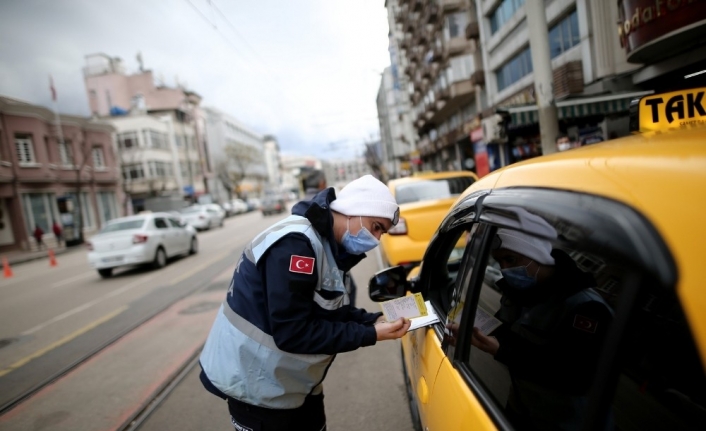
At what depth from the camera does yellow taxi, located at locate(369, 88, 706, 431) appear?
0.68 metres

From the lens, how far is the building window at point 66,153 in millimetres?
29141

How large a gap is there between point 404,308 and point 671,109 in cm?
134

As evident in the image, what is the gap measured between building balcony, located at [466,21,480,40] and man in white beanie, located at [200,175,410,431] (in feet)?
77.3

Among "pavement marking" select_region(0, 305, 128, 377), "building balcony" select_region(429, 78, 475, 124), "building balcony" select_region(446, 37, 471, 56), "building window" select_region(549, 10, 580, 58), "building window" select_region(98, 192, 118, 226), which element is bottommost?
"pavement marking" select_region(0, 305, 128, 377)

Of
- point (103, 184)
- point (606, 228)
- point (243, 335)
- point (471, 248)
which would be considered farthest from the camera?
point (103, 184)

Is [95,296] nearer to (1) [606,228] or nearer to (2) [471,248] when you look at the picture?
(2) [471,248]

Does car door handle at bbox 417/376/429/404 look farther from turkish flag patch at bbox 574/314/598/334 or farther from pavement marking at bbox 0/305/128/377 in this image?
pavement marking at bbox 0/305/128/377

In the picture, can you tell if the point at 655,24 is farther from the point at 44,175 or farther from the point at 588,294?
the point at 44,175

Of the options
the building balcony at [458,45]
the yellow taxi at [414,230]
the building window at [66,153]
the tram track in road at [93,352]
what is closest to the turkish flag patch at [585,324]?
the yellow taxi at [414,230]

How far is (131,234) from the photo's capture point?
10.5 meters

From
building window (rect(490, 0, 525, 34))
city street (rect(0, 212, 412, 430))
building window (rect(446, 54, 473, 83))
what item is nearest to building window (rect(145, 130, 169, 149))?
building window (rect(446, 54, 473, 83))

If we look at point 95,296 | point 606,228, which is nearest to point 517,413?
point 606,228

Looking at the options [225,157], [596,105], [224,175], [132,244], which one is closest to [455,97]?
[596,105]

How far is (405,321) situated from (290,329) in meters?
0.52
